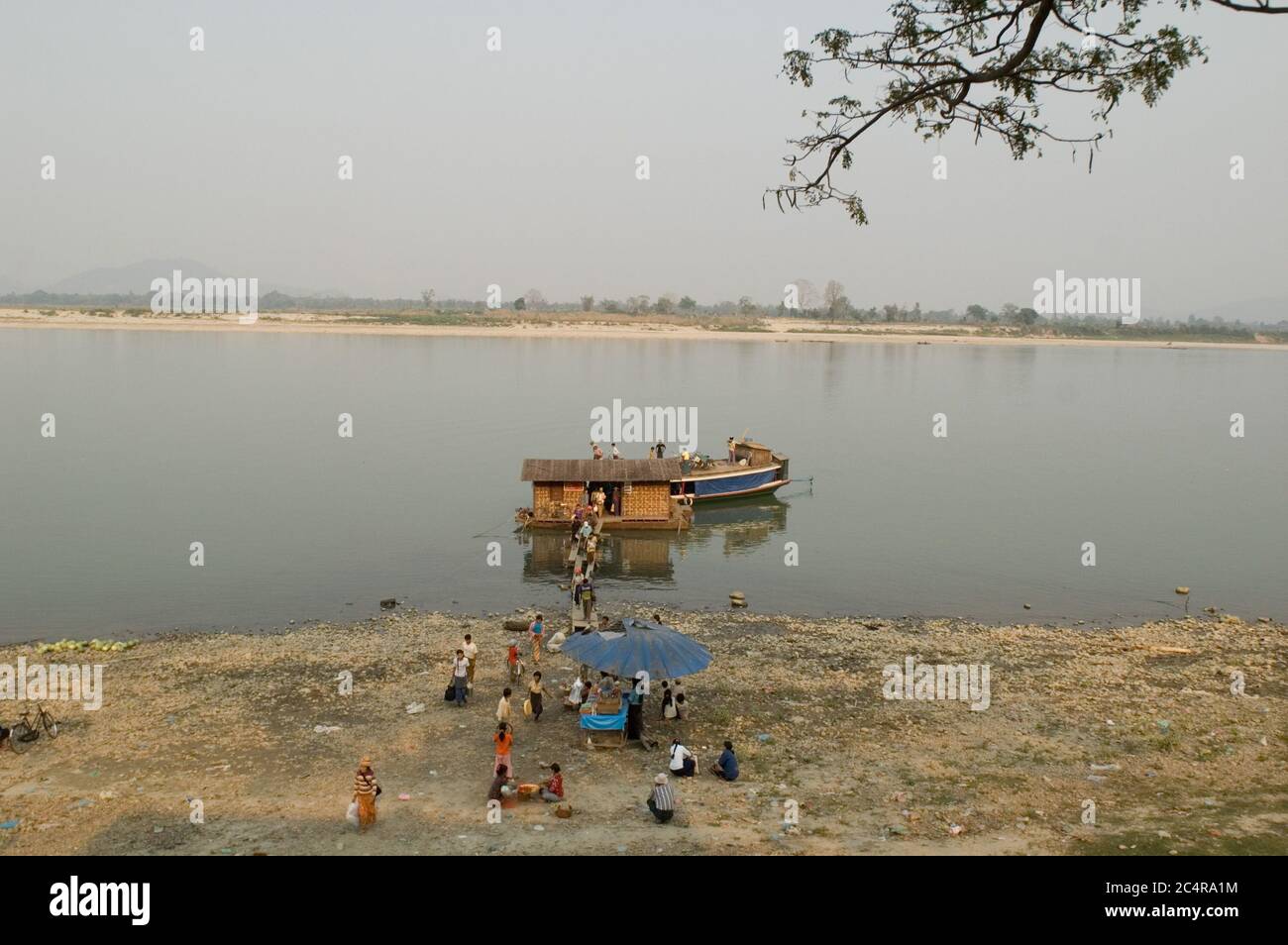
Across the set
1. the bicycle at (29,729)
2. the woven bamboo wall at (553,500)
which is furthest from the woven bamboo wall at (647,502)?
the bicycle at (29,729)

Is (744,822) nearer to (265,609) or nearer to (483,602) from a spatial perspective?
(483,602)

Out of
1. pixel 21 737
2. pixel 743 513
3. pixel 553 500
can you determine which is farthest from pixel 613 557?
pixel 21 737

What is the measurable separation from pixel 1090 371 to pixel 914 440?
256 feet

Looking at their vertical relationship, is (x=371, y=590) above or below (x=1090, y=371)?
below

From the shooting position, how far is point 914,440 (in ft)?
206

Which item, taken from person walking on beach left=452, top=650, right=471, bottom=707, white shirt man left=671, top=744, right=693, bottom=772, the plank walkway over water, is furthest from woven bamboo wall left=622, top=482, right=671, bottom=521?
white shirt man left=671, top=744, right=693, bottom=772

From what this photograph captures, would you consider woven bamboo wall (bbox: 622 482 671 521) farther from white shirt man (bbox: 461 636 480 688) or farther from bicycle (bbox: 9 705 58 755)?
bicycle (bbox: 9 705 58 755)

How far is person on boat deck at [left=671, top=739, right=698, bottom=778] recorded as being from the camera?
14812 millimetres

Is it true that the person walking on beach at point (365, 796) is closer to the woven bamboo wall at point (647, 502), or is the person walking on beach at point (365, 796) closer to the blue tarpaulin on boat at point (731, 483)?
the woven bamboo wall at point (647, 502)

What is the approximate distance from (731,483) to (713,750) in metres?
24.9

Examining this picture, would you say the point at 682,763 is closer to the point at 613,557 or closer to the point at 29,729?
the point at 29,729

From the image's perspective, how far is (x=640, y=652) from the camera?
52.3 feet
